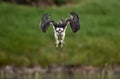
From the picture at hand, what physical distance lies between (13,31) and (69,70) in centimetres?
590

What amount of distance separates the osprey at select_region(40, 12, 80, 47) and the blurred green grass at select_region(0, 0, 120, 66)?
2783 centimetres

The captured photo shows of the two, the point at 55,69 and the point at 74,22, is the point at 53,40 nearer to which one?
the point at 55,69

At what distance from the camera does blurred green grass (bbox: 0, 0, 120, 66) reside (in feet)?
148

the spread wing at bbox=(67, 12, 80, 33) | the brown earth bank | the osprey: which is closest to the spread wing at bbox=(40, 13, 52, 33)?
the osprey

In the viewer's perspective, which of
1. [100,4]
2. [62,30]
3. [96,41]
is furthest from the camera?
[100,4]

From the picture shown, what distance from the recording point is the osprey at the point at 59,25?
15078 millimetres

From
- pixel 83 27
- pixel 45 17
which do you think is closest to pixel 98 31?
pixel 83 27

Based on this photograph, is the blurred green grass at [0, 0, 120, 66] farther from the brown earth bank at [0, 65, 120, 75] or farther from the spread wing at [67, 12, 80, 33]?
the spread wing at [67, 12, 80, 33]

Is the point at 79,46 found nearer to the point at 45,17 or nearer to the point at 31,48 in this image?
the point at 31,48

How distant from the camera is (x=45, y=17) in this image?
1628 centimetres

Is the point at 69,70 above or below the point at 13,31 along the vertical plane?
below

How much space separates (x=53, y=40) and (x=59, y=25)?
32.2 meters

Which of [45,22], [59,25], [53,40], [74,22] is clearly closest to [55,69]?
[53,40]

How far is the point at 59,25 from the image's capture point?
15.3 m
